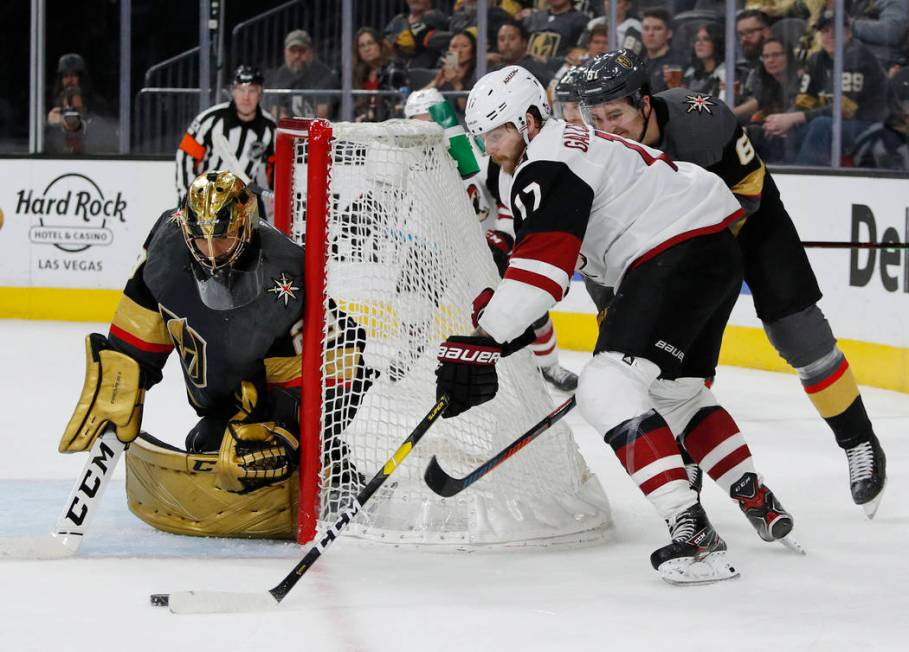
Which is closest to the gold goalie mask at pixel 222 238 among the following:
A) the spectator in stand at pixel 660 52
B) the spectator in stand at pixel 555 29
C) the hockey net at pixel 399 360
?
the hockey net at pixel 399 360

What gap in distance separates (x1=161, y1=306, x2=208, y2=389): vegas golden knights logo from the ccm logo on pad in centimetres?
57

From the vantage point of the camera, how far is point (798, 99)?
5.97 metres

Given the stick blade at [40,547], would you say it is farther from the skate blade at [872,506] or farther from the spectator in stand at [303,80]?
the spectator in stand at [303,80]

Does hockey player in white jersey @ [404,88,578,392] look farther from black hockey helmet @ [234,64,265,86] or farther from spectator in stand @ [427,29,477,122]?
spectator in stand @ [427,29,477,122]

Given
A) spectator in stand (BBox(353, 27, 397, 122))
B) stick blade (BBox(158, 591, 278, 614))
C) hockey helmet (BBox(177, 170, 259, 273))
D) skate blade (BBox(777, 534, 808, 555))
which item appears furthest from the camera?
spectator in stand (BBox(353, 27, 397, 122))

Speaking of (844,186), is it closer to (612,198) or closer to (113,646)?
(612,198)

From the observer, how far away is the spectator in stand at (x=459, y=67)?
273 inches

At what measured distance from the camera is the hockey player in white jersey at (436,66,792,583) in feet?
8.40

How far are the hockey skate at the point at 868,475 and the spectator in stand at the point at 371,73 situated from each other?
167 inches

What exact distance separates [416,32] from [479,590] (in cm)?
491

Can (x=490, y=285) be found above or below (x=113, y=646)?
above

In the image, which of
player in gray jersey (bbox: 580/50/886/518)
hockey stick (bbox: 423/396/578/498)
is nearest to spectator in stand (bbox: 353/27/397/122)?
Result: player in gray jersey (bbox: 580/50/886/518)

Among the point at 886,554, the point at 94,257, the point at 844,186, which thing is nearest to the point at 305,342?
the point at 886,554

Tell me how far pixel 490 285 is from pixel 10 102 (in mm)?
4585
